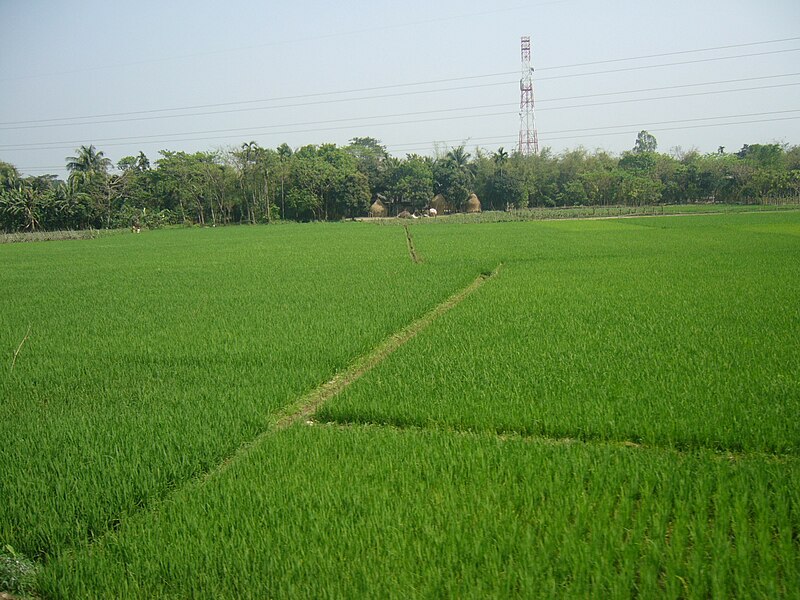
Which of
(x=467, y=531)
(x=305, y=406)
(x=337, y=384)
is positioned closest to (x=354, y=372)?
(x=337, y=384)

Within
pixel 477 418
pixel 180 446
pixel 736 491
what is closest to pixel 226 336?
pixel 180 446

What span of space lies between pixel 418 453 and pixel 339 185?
48931 mm

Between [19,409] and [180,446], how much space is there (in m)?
2.20

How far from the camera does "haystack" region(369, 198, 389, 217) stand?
2160 inches

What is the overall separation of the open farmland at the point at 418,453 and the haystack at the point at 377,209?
4542cm

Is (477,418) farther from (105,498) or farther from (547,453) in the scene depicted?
(105,498)

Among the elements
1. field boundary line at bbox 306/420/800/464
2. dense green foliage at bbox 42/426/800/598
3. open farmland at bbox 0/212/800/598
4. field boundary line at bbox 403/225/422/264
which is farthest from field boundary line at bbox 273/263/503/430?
field boundary line at bbox 403/225/422/264

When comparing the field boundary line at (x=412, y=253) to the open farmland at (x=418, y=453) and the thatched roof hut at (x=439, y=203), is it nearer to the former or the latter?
the open farmland at (x=418, y=453)

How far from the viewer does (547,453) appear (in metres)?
4.24

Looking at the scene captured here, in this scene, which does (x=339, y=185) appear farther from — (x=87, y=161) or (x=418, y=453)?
(x=418, y=453)

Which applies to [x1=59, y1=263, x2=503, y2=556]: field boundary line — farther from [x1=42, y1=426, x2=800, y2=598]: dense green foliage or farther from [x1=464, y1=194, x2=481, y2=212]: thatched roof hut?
[x1=464, y1=194, x2=481, y2=212]: thatched roof hut

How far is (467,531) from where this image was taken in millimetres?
3297

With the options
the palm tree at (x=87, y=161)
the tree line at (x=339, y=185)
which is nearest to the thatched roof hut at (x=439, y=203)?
the tree line at (x=339, y=185)

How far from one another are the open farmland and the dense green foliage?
0.05 feet
